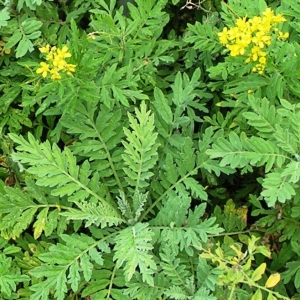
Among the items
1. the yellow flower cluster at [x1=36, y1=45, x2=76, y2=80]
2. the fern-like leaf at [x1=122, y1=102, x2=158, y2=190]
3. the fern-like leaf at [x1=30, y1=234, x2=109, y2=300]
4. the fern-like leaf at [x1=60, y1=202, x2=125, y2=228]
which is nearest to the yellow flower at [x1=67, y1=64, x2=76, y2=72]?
the yellow flower cluster at [x1=36, y1=45, x2=76, y2=80]

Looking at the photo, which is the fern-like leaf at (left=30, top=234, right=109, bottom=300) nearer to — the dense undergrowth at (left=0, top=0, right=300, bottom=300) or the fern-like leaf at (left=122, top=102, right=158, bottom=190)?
the dense undergrowth at (left=0, top=0, right=300, bottom=300)

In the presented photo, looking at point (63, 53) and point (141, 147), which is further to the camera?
point (141, 147)

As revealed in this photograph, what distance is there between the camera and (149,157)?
202 cm

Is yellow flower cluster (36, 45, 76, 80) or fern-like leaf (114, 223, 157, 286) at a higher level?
yellow flower cluster (36, 45, 76, 80)

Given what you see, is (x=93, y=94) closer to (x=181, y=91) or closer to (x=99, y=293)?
(x=181, y=91)

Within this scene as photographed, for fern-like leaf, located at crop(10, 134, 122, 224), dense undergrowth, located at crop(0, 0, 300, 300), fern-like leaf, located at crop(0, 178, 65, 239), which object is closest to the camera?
dense undergrowth, located at crop(0, 0, 300, 300)

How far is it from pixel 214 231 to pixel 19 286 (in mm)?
954

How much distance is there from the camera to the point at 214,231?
1904mm

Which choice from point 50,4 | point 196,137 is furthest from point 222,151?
point 50,4

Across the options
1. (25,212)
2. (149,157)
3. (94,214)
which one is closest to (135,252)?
(94,214)

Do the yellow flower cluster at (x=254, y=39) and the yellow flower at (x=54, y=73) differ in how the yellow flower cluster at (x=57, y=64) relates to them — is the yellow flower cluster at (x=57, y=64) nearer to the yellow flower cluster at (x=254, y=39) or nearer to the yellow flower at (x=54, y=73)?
the yellow flower at (x=54, y=73)

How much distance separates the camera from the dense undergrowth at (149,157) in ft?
6.06

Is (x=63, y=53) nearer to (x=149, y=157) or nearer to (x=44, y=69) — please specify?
(x=44, y=69)

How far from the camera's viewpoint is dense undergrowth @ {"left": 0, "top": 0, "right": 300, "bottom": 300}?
1.85m
